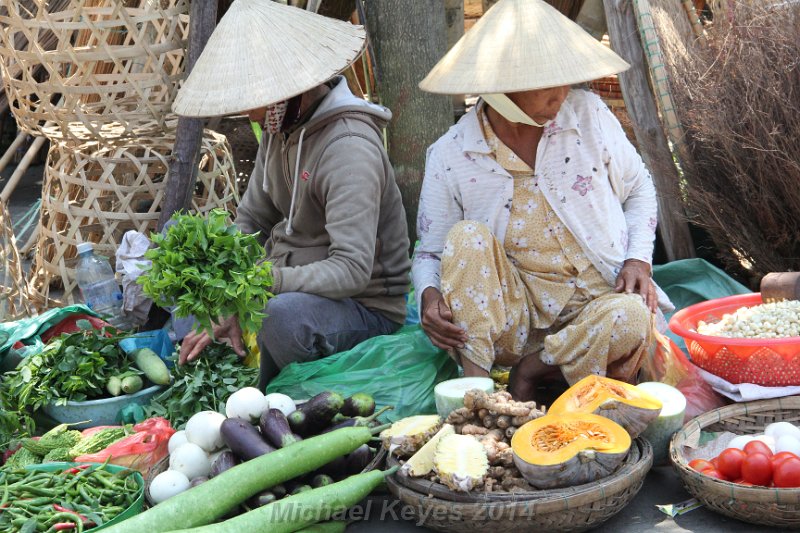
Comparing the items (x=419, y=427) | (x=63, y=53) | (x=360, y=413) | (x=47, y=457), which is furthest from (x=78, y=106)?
(x=419, y=427)

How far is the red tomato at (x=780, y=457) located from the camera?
7.58ft

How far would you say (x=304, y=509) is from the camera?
2.32 m

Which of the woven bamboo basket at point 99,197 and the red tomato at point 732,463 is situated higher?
the woven bamboo basket at point 99,197

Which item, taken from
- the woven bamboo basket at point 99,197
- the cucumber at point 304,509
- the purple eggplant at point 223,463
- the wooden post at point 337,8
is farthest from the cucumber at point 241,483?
the wooden post at point 337,8

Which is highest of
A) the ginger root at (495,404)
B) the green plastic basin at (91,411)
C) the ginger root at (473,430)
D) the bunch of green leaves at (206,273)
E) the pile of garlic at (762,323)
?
the bunch of green leaves at (206,273)

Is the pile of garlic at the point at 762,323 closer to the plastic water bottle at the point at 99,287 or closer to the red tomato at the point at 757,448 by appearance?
the red tomato at the point at 757,448

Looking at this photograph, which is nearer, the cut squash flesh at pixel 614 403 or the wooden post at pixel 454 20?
the cut squash flesh at pixel 614 403

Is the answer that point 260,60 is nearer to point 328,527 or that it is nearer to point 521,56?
point 521,56

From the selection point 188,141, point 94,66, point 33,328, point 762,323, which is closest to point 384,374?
point 762,323

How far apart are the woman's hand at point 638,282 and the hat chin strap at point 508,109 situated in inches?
21.7

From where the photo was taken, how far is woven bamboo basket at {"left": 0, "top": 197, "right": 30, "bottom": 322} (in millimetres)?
4242

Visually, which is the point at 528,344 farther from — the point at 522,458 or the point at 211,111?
the point at 211,111

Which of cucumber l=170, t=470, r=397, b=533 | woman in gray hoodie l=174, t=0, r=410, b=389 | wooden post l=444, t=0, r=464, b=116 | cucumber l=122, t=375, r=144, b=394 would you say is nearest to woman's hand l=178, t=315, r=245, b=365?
woman in gray hoodie l=174, t=0, r=410, b=389

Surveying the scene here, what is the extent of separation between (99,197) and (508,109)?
2.09 meters
